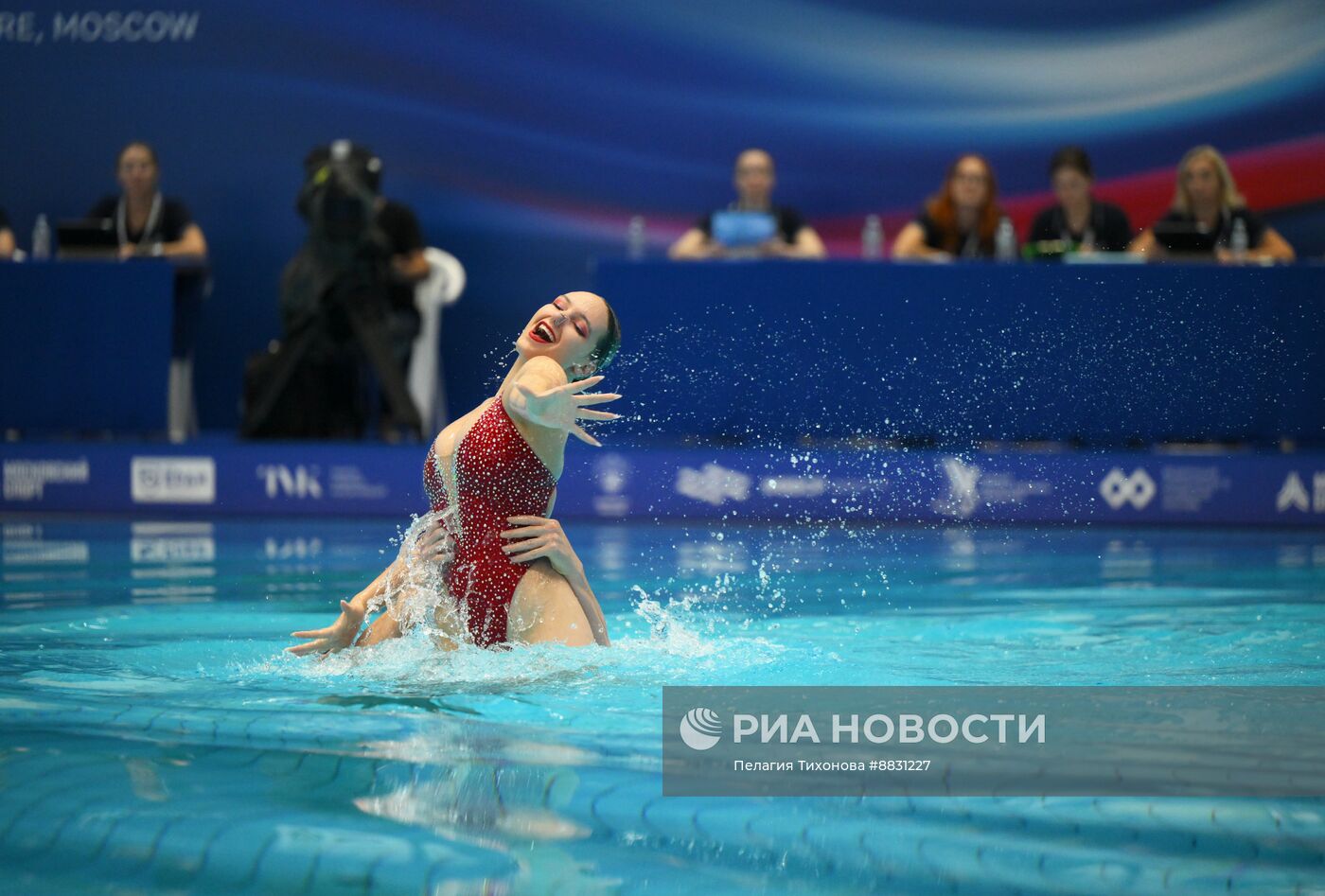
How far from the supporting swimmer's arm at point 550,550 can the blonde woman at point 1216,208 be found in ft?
16.9

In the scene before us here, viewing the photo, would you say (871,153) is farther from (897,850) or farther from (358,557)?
(897,850)

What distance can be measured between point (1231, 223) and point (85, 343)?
608cm

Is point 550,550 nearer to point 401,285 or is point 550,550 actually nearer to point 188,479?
point 188,479

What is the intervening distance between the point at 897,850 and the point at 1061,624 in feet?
7.96

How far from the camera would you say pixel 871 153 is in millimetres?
10117

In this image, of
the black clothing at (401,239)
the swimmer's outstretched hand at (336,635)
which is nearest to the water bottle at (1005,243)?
the black clothing at (401,239)

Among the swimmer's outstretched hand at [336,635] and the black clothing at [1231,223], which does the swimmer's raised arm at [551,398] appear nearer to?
the swimmer's outstretched hand at [336,635]

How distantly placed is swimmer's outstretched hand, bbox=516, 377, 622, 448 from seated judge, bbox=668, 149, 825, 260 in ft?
15.0

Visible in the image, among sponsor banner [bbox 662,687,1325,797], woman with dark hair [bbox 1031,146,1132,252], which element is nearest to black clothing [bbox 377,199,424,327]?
woman with dark hair [bbox 1031,146,1132,252]

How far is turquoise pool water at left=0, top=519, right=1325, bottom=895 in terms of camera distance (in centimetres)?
230

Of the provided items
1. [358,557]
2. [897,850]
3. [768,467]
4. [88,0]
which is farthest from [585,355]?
[88,0]

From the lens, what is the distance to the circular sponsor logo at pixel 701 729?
3053 mm

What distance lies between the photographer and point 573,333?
11.9 feet

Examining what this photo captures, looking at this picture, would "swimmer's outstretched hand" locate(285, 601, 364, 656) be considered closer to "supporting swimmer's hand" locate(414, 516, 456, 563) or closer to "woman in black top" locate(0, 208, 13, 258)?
"supporting swimmer's hand" locate(414, 516, 456, 563)
